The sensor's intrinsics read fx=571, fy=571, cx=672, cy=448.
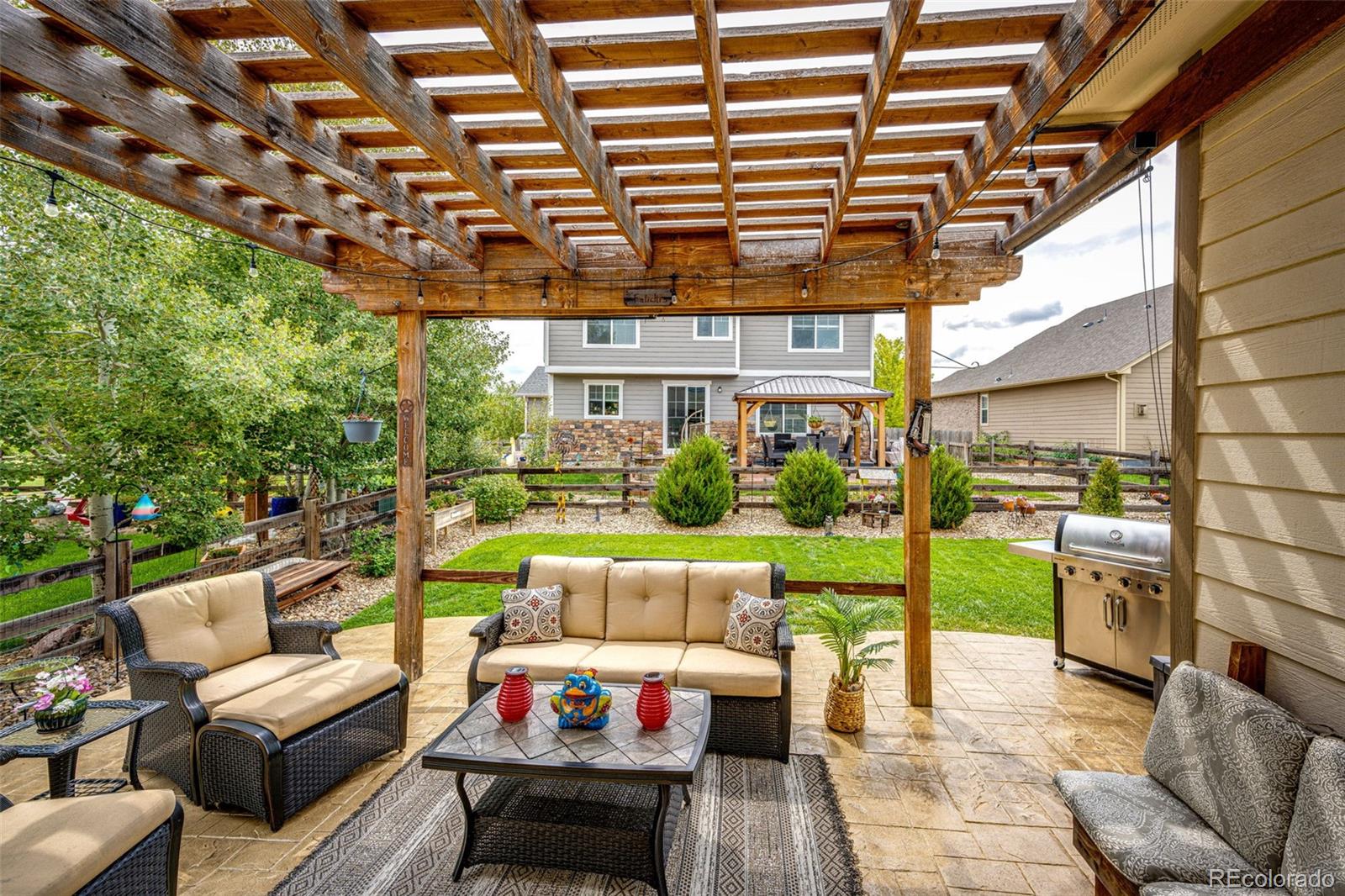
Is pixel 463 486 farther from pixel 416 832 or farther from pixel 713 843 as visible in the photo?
pixel 713 843

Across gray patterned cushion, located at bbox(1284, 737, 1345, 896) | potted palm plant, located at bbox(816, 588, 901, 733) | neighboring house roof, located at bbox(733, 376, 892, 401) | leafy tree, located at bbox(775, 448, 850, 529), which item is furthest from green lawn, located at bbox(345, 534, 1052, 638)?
gray patterned cushion, located at bbox(1284, 737, 1345, 896)

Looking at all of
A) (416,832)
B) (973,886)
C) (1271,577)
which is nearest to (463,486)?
(416,832)

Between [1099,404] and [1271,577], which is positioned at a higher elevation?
[1099,404]

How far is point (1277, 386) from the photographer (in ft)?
7.25

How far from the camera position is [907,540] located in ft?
13.5

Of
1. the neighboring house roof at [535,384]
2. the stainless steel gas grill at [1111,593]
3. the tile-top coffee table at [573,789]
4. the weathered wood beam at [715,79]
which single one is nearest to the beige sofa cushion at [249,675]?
the tile-top coffee table at [573,789]

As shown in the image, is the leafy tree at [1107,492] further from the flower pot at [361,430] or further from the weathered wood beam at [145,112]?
the weathered wood beam at [145,112]

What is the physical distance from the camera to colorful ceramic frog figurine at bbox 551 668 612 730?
2.63 meters

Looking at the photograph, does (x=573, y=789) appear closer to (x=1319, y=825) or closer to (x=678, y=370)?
(x=1319, y=825)

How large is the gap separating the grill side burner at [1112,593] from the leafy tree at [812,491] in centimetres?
463

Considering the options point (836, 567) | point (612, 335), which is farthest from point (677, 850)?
point (612, 335)

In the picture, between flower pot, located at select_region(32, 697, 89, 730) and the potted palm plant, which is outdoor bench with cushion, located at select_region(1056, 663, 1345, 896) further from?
flower pot, located at select_region(32, 697, 89, 730)

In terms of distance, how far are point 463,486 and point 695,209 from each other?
7.70 meters

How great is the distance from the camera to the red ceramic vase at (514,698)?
2.73m
